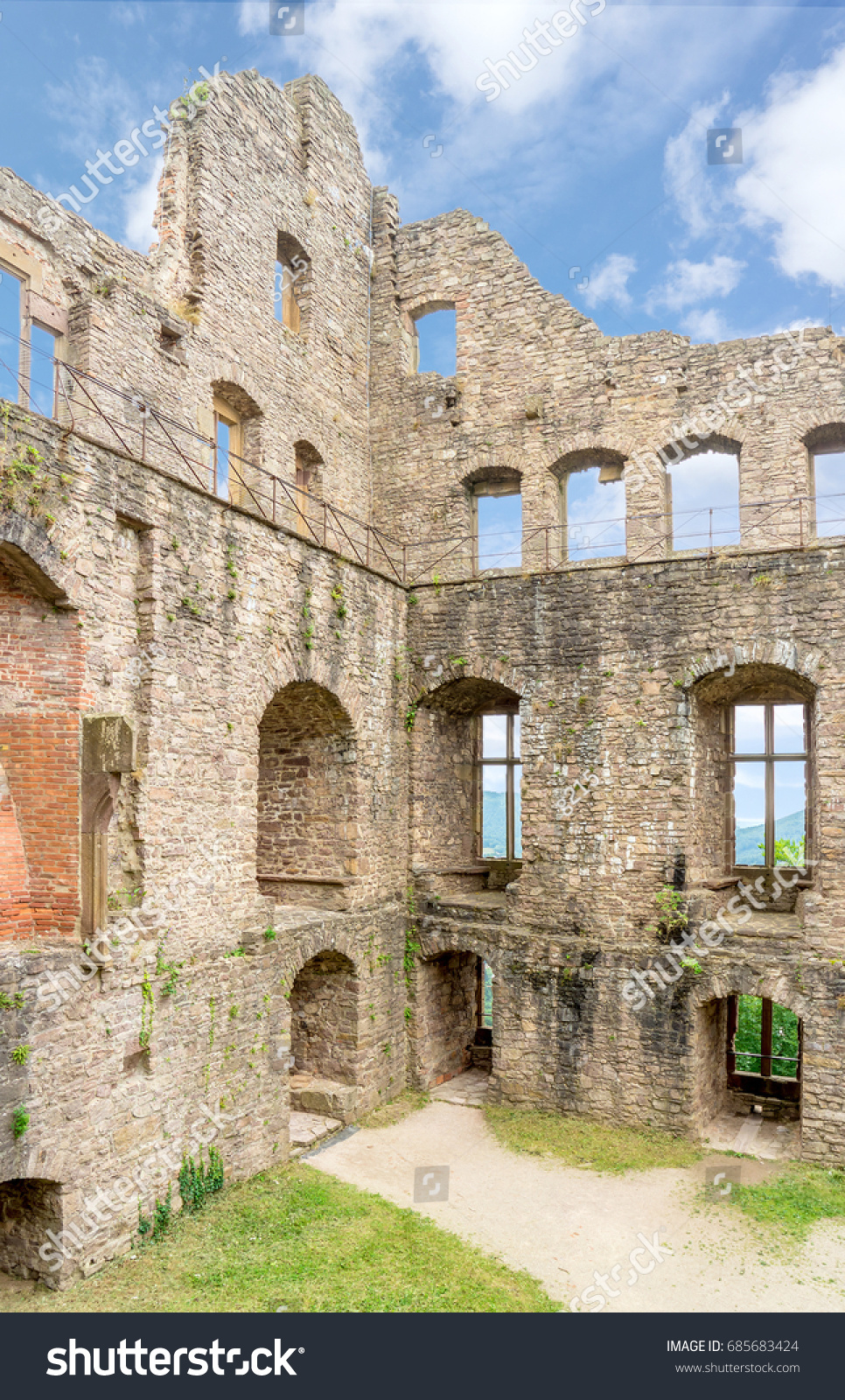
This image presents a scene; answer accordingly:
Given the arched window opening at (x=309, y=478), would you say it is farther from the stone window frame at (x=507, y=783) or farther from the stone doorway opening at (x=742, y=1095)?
the stone doorway opening at (x=742, y=1095)

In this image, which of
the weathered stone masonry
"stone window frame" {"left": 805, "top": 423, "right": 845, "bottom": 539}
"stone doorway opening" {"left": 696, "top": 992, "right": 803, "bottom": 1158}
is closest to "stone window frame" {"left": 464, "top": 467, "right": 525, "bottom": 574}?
the weathered stone masonry

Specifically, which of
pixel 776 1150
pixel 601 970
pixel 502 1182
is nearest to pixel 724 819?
pixel 601 970

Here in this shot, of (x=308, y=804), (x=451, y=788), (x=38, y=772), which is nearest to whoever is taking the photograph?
(x=38, y=772)

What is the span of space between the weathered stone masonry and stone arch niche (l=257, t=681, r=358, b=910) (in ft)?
0.17

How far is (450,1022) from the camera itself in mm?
13695

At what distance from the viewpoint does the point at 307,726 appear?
1208cm

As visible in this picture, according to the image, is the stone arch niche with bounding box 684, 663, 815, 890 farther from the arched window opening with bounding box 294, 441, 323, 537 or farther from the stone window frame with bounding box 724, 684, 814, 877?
the arched window opening with bounding box 294, 441, 323, 537

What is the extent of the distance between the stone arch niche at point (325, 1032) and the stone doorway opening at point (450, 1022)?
1.34m

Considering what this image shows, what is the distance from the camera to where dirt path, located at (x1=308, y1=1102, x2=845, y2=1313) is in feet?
26.0

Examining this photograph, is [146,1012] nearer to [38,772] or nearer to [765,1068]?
[38,772]

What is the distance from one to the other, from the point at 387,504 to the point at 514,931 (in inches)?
304

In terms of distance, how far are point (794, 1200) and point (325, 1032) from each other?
5.67m

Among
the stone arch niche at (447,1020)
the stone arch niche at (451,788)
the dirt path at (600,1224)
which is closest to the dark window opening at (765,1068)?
the dirt path at (600,1224)

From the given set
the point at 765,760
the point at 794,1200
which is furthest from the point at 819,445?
the point at 794,1200
